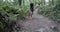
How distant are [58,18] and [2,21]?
21.7ft

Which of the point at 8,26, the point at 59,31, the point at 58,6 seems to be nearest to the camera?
the point at 8,26

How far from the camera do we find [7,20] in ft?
25.1

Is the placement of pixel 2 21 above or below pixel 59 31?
above

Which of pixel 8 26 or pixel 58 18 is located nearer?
pixel 8 26

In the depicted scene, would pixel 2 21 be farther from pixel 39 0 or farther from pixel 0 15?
pixel 39 0

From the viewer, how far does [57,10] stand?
13.4 metres

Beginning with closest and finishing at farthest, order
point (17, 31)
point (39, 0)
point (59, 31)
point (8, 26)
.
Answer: point (8, 26) → point (17, 31) → point (59, 31) → point (39, 0)

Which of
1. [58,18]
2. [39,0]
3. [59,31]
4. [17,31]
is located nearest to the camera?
[17,31]

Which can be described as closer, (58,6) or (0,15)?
(0,15)

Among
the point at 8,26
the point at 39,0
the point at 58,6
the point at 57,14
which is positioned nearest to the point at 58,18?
the point at 57,14

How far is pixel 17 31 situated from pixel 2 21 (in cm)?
148

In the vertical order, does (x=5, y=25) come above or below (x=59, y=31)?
above

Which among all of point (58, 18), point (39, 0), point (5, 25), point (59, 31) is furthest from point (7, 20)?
point (39, 0)

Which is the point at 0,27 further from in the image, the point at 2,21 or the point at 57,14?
the point at 57,14
